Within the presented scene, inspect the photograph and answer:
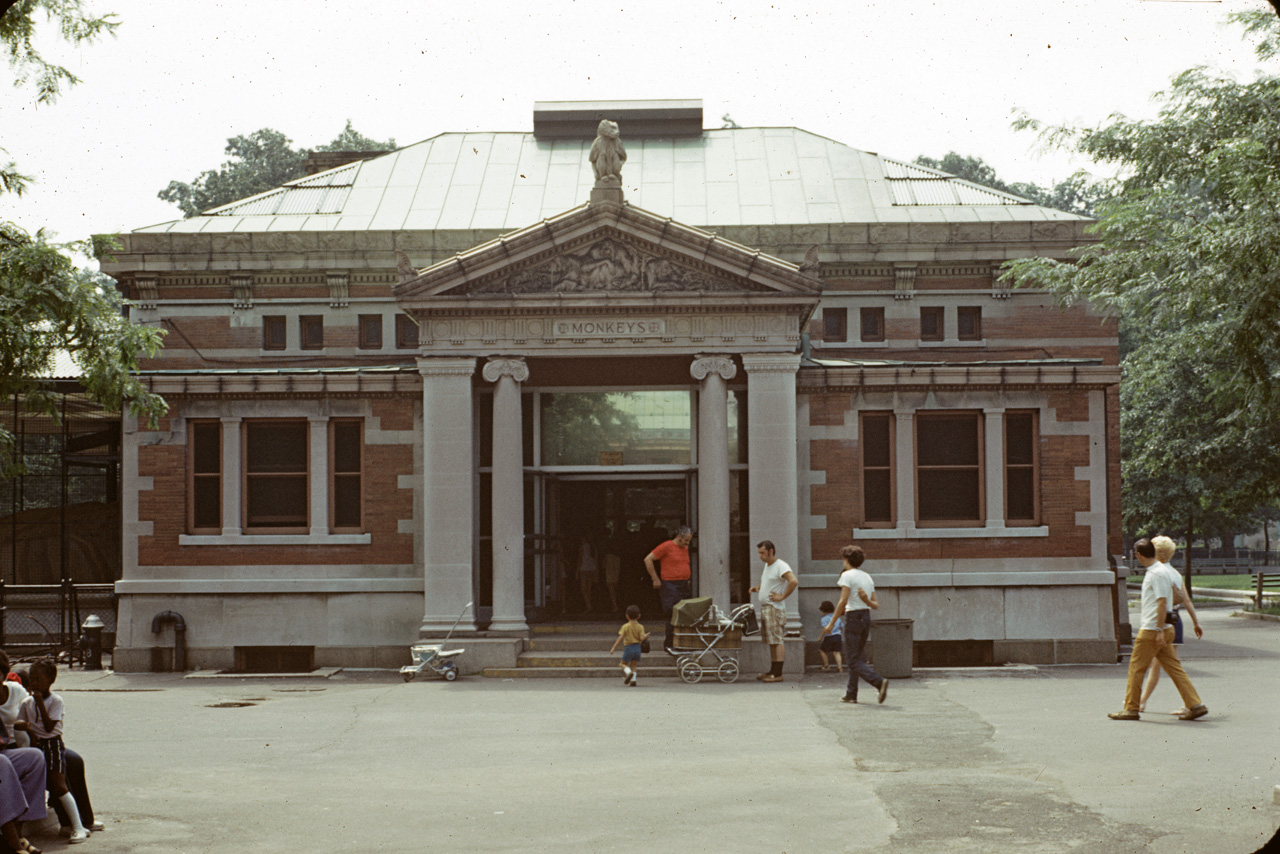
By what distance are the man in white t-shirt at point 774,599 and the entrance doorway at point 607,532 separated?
16.7 ft

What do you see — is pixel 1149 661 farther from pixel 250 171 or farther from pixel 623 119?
pixel 250 171

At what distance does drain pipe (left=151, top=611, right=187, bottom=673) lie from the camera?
22.9 metres

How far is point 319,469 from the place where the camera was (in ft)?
76.7

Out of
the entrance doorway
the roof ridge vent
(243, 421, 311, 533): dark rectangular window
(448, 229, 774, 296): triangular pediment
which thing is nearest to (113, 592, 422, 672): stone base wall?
(243, 421, 311, 533): dark rectangular window

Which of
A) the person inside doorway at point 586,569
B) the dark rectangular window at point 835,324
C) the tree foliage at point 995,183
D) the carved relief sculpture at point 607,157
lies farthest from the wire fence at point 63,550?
the tree foliage at point 995,183

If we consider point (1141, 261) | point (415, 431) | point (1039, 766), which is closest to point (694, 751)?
point (1039, 766)

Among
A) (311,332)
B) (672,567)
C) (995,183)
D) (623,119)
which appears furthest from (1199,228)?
(995,183)

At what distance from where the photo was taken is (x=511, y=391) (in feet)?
72.7

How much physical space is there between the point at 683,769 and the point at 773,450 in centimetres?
1042

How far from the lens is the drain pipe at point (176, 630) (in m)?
22.9

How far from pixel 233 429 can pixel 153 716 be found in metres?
7.58

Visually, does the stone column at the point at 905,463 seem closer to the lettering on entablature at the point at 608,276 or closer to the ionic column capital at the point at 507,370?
the lettering on entablature at the point at 608,276

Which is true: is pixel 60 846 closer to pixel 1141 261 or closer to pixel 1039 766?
pixel 1039 766

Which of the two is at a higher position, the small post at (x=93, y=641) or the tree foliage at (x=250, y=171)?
the tree foliage at (x=250, y=171)
